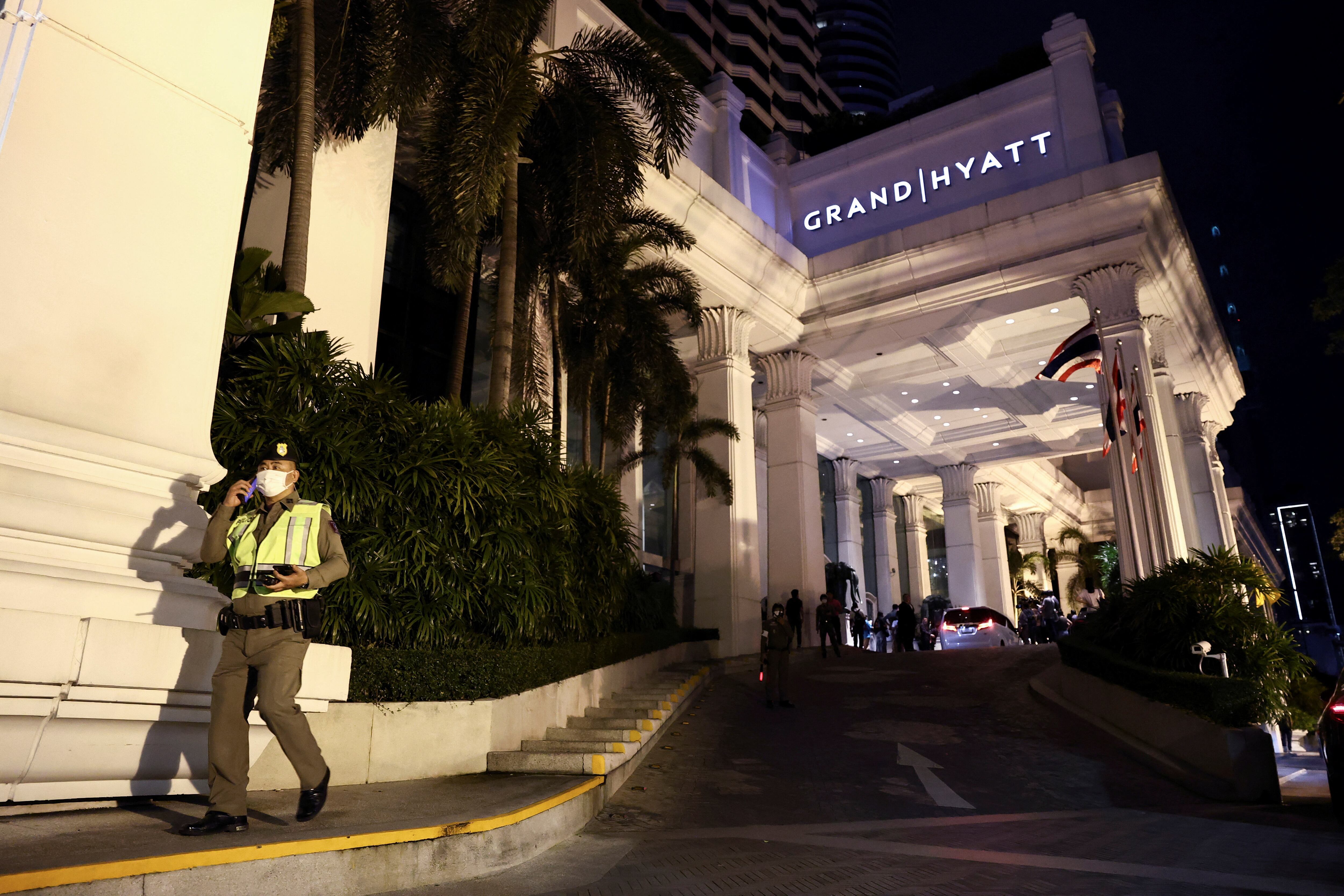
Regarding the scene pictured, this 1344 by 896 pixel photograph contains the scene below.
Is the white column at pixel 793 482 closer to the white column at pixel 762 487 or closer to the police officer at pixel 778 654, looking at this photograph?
the white column at pixel 762 487

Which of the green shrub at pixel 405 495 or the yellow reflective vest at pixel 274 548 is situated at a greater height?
the green shrub at pixel 405 495

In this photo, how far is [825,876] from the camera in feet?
14.0

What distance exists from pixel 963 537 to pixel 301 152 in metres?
30.8

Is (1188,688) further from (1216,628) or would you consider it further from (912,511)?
(912,511)

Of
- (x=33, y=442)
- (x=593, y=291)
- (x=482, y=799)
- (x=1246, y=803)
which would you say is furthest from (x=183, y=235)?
(x=593, y=291)

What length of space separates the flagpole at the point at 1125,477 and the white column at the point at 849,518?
49.0 feet

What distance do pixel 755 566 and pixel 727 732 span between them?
9.84 meters

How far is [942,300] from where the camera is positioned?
2116cm

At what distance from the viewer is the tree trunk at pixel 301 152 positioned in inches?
357

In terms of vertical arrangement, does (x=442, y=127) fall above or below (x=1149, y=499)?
above

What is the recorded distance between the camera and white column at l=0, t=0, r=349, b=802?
361 cm

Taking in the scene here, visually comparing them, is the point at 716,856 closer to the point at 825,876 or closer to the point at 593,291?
the point at 825,876

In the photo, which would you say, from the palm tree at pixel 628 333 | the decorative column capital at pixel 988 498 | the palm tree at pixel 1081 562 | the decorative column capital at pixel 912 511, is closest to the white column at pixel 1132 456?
the palm tree at pixel 628 333

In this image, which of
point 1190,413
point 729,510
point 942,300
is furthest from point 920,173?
point 1190,413
